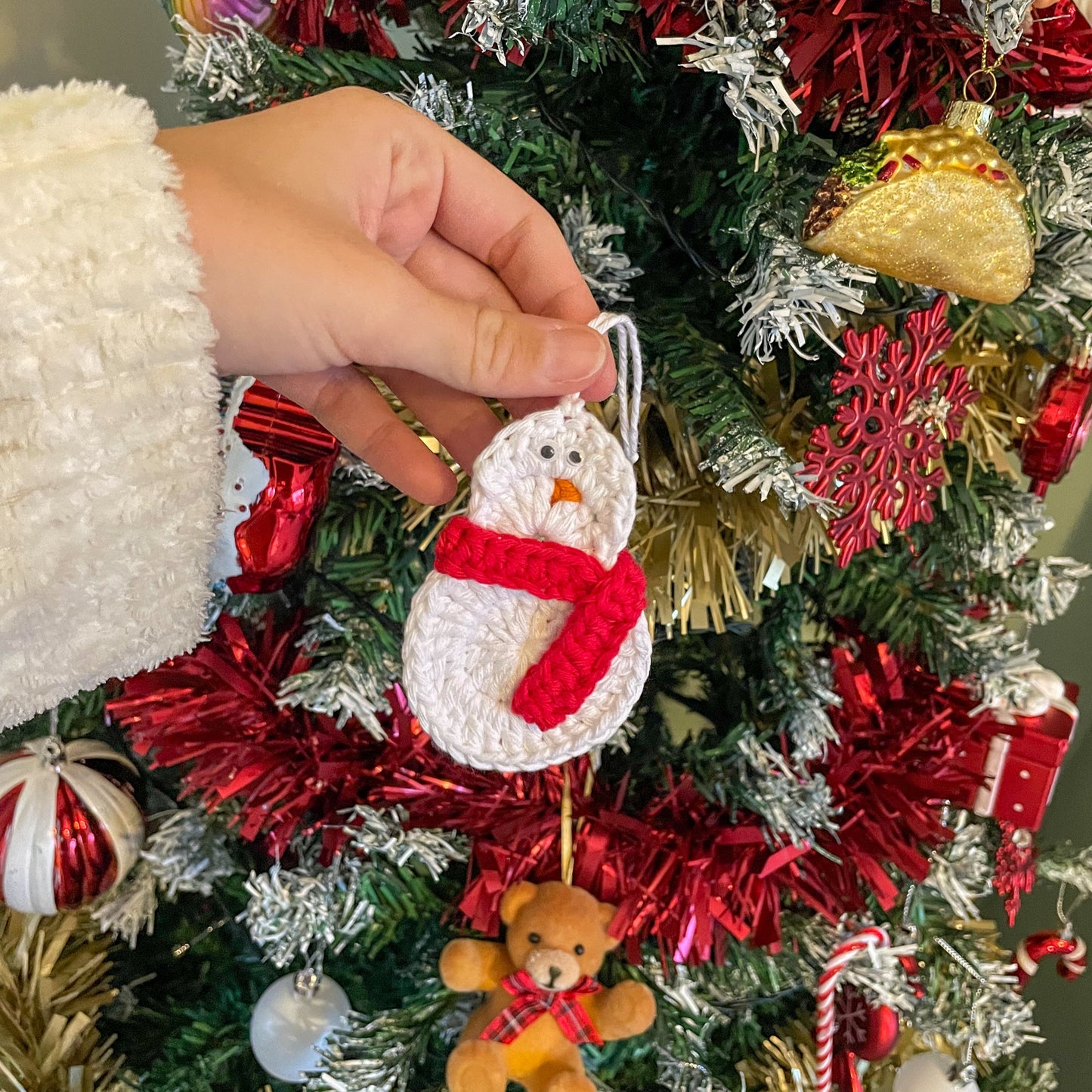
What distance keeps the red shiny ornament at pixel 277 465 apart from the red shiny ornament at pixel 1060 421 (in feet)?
1.69

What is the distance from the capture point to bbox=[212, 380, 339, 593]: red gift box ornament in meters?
0.52

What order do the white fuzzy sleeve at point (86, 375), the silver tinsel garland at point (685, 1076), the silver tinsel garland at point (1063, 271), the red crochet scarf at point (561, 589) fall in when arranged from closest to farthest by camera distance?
the white fuzzy sleeve at point (86, 375) < the red crochet scarf at point (561, 589) < the silver tinsel garland at point (1063, 271) < the silver tinsel garland at point (685, 1076)

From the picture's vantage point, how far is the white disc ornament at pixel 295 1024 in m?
0.62

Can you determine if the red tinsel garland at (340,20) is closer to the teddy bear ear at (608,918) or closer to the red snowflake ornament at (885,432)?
the red snowflake ornament at (885,432)

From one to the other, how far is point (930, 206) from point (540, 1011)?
55 centimetres

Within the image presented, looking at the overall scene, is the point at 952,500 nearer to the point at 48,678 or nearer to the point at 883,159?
the point at 883,159

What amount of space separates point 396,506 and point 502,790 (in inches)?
8.9

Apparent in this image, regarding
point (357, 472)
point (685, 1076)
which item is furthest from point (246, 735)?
point (685, 1076)

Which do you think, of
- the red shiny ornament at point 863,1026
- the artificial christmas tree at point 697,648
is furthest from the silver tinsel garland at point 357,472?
the red shiny ornament at point 863,1026

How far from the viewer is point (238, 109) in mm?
510

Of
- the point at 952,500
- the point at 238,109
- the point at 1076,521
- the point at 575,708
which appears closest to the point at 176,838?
the point at 575,708

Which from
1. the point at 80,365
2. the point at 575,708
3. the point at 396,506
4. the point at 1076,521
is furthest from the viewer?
the point at 1076,521

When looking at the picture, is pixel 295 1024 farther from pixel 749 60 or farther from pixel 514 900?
pixel 749 60

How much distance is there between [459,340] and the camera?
1.30 ft
